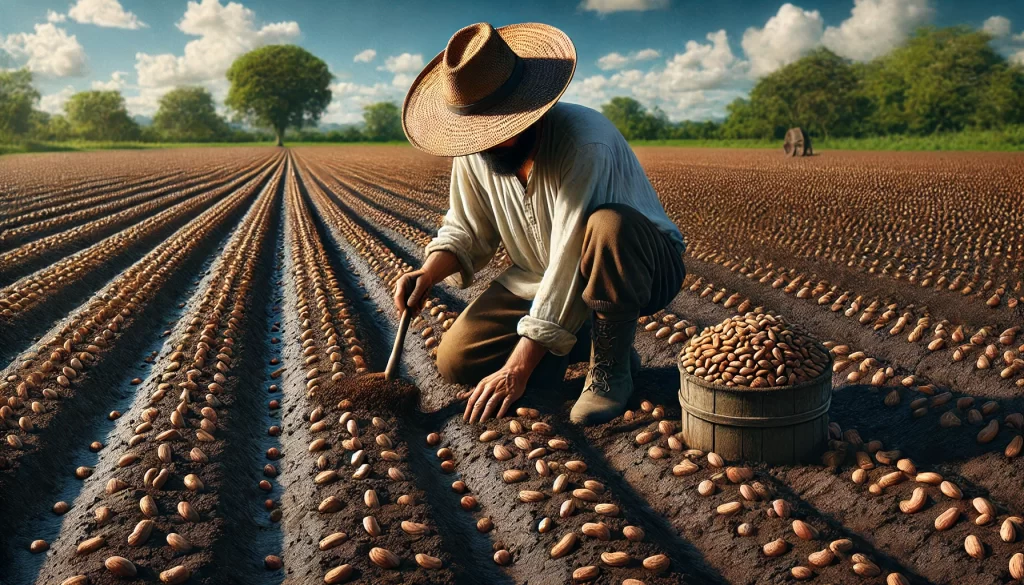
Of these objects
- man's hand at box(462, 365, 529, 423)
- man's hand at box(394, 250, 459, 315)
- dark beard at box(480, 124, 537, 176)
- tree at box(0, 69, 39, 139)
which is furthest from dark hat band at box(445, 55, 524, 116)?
tree at box(0, 69, 39, 139)

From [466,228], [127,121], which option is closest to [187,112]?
[127,121]

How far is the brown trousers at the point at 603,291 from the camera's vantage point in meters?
3.03

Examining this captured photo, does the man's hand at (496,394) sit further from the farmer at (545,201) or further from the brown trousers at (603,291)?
the brown trousers at (603,291)

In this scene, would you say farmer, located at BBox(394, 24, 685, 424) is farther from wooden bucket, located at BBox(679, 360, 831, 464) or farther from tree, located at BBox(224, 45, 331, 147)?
tree, located at BBox(224, 45, 331, 147)

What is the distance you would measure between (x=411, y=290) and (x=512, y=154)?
0.86 meters

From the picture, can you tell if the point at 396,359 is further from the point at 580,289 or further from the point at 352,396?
the point at 580,289

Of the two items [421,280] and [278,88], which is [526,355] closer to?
[421,280]

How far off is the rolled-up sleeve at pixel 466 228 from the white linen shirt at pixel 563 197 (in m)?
0.08

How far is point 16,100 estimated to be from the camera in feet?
272

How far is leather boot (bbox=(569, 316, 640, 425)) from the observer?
3.33m

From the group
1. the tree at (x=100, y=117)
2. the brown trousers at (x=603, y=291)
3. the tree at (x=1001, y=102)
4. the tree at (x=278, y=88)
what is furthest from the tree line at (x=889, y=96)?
the tree at (x=100, y=117)

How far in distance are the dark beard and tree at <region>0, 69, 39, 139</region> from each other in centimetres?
9541

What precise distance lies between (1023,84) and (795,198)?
3927cm

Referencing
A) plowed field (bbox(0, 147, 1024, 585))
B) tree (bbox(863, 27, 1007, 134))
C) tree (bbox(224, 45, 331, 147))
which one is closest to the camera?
plowed field (bbox(0, 147, 1024, 585))
